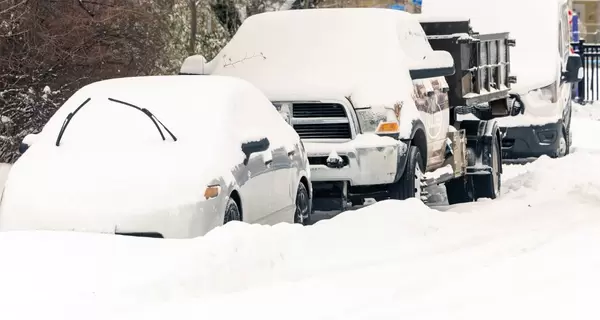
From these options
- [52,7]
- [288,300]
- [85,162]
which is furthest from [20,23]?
[288,300]

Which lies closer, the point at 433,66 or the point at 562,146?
the point at 433,66

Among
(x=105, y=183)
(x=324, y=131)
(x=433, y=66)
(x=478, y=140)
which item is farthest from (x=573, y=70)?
(x=105, y=183)

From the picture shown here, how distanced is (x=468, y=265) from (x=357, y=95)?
3706mm

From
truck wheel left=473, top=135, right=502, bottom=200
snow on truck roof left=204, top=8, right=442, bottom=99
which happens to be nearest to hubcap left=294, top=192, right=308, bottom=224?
snow on truck roof left=204, top=8, right=442, bottom=99

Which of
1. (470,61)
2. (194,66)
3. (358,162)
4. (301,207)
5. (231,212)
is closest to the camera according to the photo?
(231,212)

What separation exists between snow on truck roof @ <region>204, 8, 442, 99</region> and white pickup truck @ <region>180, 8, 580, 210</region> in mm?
11

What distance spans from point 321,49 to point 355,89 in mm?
920

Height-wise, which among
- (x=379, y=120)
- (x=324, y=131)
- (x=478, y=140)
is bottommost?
(x=478, y=140)

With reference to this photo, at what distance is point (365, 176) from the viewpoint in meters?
11.0

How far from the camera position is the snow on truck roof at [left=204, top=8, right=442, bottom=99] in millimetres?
11422

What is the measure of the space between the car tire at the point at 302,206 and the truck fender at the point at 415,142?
1.24m

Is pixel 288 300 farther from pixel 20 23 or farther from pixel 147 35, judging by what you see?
pixel 147 35

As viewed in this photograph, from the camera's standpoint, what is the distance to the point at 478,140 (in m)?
14.0

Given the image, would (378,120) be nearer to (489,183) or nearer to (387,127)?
(387,127)
